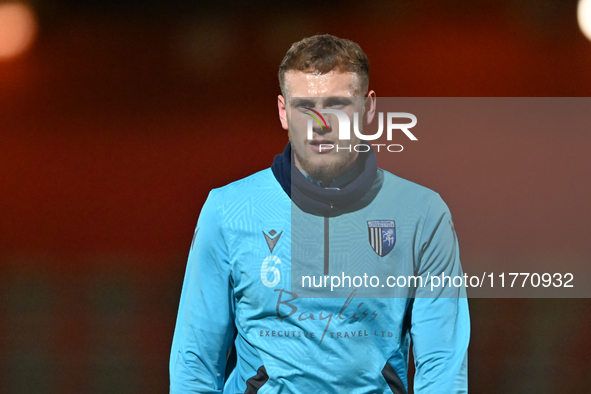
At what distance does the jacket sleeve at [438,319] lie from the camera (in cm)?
123

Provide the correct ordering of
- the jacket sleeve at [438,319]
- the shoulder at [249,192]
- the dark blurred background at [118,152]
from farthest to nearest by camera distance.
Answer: the dark blurred background at [118,152] → the shoulder at [249,192] → the jacket sleeve at [438,319]

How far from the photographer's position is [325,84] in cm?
129

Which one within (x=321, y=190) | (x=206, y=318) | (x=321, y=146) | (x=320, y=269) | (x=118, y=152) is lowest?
(x=206, y=318)

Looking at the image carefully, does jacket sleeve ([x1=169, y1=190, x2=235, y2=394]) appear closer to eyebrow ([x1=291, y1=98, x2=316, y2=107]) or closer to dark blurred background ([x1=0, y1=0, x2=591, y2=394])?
eyebrow ([x1=291, y1=98, x2=316, y2=107])

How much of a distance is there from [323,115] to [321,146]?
8 cm

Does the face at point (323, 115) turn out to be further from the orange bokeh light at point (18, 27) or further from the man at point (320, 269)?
the orange bokeh light at point (18, 27)

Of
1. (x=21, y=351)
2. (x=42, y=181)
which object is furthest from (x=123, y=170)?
(x=21, y=351)

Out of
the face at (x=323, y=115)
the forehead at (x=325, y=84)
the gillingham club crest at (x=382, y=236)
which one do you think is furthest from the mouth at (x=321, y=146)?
the gillingham club crest at (x=382, y=236)

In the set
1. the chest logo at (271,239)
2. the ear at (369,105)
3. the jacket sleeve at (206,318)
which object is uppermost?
the ear at (369,105)

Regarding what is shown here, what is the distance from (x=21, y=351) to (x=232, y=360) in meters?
1.14

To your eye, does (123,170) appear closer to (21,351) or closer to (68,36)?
(68,36)

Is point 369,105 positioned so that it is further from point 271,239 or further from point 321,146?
point 271,239

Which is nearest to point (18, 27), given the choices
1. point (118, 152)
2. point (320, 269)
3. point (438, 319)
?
point (118, 152)

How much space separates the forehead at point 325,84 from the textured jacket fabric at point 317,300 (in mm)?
190
